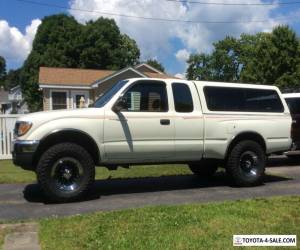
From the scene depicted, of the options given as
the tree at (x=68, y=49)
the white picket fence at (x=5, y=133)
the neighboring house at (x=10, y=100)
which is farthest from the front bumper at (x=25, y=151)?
the neighboring house at (x=10, y=100)

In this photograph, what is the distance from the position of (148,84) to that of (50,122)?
1.90m

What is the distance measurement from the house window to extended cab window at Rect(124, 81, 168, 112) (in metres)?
23.4

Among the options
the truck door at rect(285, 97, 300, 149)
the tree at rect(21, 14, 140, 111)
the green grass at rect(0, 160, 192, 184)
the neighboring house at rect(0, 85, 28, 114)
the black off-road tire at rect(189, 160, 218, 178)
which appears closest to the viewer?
the black off-road tire at rect(189, 160, 218, 178)

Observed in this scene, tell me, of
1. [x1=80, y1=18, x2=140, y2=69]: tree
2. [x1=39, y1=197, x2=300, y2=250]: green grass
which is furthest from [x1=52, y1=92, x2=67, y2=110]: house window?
[x1=39, y1=197, x2=300, y2=250]: green grass

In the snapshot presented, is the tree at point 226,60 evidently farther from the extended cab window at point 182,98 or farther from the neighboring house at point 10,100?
the extended cab window at point 182,98

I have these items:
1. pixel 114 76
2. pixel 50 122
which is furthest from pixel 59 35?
pixel 50 122

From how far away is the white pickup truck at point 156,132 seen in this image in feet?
28.6

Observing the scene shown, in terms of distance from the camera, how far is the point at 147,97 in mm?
9602

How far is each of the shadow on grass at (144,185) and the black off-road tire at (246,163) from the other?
0.32 metres

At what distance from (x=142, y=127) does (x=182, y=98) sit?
1006 millimetres

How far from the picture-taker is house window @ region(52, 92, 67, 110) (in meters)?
32.6

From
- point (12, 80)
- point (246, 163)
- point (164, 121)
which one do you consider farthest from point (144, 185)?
point (12, 80)

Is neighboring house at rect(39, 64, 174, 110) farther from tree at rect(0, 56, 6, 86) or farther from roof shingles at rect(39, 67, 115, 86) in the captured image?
tree at rect(0, 56, 6, 86)

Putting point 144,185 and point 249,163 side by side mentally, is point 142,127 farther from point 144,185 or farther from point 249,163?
point 249,163
